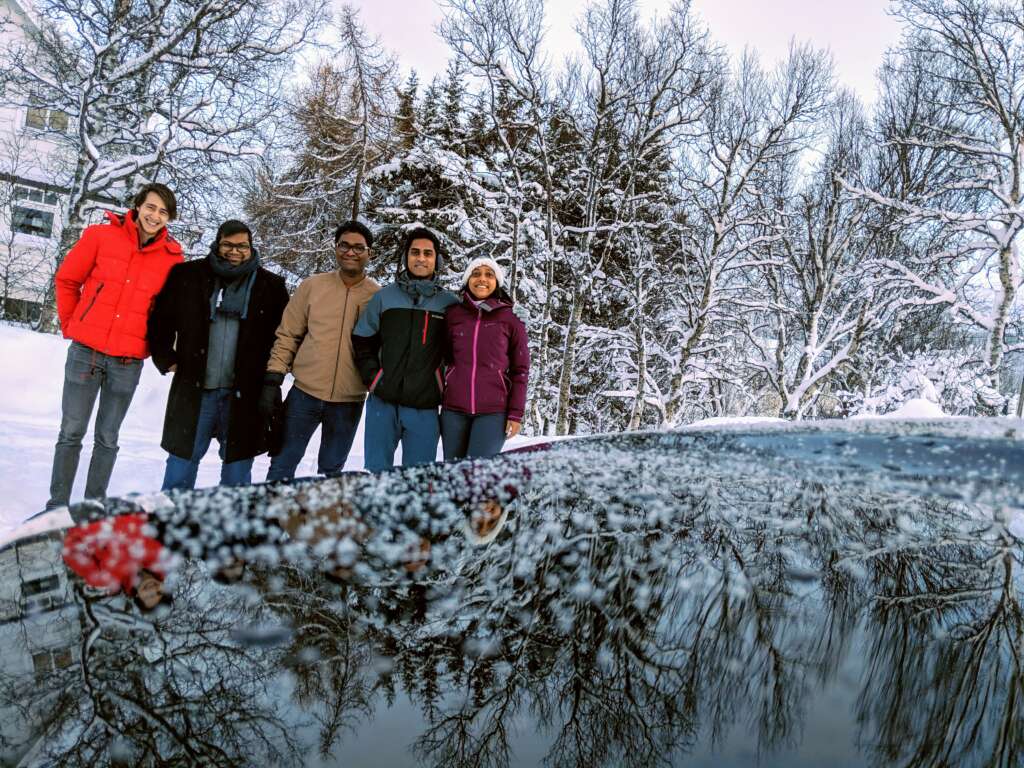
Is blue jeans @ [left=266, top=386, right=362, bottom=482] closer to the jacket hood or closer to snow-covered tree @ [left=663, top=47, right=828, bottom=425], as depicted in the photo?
the jacket hood

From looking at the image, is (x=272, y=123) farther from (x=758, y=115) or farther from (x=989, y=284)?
(x=989, y=284)

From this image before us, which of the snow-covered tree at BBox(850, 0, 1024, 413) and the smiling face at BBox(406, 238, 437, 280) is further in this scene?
the snow-covered tree at BBox(850, 0, 1024, 413)

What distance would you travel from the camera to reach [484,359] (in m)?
3.50

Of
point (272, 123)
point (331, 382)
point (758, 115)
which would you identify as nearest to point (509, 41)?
point (272, 123)

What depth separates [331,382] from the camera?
3607mm

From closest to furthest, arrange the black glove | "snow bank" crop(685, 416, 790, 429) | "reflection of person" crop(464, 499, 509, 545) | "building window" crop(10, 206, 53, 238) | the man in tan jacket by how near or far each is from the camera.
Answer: "reflection of person" crop(464, 499, 509, 545)
"snow bank" crop(685, 416, 790, 429)
the black glove
the man in tan jacket
"building window" crop(10, 206, 53, 238)

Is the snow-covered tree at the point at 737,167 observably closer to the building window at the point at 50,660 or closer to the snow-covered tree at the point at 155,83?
the snow-covered tree at the point at 155,83

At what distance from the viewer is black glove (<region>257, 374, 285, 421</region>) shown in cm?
346

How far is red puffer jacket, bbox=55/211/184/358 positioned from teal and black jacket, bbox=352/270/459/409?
1136 millimetres

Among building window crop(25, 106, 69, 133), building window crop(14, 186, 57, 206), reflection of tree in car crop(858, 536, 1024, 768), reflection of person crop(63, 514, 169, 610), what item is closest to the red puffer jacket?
reflection of person crop(63, 514, 169, 610)

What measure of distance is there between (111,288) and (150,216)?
1.44 ft

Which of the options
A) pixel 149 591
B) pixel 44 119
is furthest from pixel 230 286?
pixel 44 119

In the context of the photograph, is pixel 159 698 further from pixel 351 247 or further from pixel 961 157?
pixel 961 157

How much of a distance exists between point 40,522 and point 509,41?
13726mm
